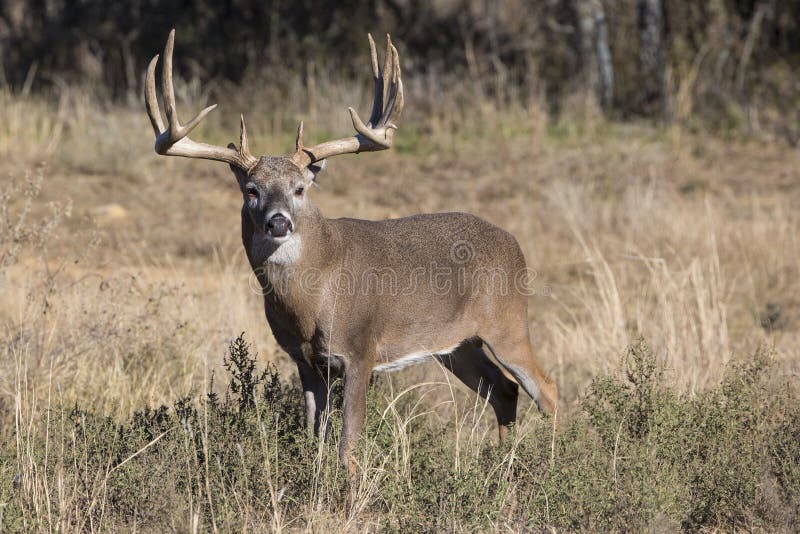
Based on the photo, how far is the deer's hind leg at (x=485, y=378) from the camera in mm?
7031

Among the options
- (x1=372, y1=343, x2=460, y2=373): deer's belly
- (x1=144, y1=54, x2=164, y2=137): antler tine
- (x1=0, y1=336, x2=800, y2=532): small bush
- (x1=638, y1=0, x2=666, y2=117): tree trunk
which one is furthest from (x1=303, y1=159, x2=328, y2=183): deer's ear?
(x1=638, y1=0, x2=666, y2=117): tree trunk

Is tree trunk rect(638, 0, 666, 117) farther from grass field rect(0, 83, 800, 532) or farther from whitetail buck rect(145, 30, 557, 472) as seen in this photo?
whitetail buck rect(145, 30, 557, 472)

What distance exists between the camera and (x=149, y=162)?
1430cm

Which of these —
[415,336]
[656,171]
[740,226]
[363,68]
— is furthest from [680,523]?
[363,68]

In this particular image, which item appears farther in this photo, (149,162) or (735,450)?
(149,162)

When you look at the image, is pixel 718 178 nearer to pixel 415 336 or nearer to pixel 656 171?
pixel 656 171

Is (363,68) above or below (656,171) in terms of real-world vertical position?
above

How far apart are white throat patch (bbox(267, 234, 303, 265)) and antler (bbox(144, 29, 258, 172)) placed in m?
0.48

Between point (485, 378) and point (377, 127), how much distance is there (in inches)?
75.0

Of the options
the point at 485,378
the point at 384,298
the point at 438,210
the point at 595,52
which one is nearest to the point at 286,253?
the point at 384,298

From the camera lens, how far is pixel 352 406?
5.86 m

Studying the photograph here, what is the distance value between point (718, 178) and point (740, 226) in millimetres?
2706

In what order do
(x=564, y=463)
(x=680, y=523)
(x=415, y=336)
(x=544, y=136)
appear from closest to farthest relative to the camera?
(x=680, y=523)
(x=564, y=463)
(x=415, y=336)
(x=544, y=136)

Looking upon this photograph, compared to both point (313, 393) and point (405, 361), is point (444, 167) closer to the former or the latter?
point (405, 361)
